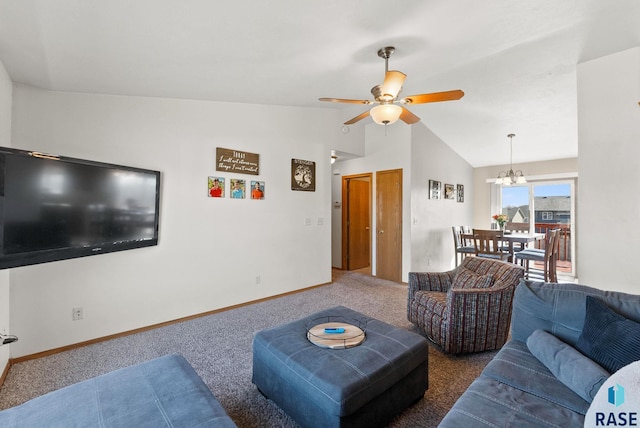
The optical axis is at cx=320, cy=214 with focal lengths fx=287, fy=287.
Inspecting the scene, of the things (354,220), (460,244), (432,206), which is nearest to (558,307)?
(432,206)

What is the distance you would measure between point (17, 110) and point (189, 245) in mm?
1851

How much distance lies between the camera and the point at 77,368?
2.32 m

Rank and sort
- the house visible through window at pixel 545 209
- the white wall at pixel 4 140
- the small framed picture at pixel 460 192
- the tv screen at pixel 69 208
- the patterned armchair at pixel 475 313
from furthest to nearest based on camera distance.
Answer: the small framed picture at pixel 460 192 < the house visible through window at pixel 545 209 < the patterned armchair at pixel 475 313 < the white wall at pixel 4 140 < the tv screen at pixel 69 208

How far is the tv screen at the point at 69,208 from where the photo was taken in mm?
1782

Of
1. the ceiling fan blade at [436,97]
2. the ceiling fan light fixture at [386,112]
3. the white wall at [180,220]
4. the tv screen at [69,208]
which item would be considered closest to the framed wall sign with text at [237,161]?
the white wall at [180,220]

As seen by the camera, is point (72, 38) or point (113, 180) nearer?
point (72, 38)

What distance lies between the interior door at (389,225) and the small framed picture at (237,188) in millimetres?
2591

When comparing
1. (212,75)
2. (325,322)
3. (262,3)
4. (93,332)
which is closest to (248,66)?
(212,75)

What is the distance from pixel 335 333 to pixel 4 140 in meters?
2.89

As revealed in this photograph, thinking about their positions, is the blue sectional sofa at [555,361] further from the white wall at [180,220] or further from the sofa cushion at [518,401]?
the white wall at [180,220]

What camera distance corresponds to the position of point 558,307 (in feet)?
5.41

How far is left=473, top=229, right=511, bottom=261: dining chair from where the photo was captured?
15.2 ft

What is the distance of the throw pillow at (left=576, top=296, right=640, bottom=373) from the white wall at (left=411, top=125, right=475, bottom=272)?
342cm

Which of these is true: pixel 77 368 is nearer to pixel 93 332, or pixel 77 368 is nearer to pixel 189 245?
pixel 93 332
